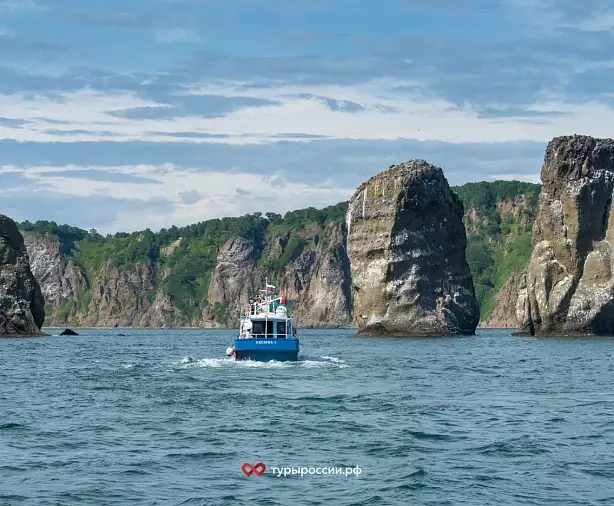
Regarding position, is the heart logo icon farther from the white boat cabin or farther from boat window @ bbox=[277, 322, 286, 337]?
boat window @ bbox=[277, 322, 286, 337]

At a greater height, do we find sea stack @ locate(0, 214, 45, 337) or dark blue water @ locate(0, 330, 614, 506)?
sea stack @ locate(0, 214, 45, 337)

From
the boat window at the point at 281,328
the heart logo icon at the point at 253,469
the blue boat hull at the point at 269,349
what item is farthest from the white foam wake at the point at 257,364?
the heart logo icon at the point at 253,469

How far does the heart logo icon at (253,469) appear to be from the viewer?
34219 mm

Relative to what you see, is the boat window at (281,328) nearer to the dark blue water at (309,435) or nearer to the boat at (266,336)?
the boat at (266,336)

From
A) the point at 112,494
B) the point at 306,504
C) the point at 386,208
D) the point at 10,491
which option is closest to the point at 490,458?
the point at 306,504

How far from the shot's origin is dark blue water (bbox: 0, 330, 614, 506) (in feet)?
105

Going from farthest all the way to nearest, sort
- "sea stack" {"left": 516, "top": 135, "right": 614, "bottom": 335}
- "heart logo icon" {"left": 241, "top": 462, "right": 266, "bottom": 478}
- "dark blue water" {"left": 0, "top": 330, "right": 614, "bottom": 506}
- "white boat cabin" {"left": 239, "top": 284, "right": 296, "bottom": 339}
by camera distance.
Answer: "sea stack" {"left": 516, "top": 135, "right": 614, "bottom": 335}, "white boat cabin" {"left": 239, "top": 284, "right": 296, "bottom": 339}, "heart logo icon" {"left": 241, "top": 462, "right": 266, "bottom": 478}, "dark blue water" {"left": 0, "top": 330, "right": 614, "bottom": 506}

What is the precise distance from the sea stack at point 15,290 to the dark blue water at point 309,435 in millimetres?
76506

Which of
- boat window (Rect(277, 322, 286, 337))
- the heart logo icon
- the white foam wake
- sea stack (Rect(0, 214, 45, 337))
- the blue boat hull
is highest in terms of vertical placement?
sea stack (Rect(0, 214, 45, 337))

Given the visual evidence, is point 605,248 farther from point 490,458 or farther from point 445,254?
point 490,458

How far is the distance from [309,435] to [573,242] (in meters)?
104

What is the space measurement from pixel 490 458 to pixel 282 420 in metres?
11.3

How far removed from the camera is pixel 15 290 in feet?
490

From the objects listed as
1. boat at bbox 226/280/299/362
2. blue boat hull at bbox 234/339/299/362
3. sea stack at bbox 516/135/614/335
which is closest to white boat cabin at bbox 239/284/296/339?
boat at bbox 226/280/299/362
